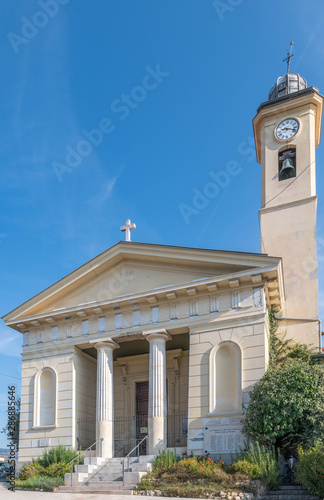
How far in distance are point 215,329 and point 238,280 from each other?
199 centimetres

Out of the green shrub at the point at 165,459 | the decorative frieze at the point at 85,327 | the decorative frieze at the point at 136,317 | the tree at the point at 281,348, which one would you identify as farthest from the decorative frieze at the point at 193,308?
the green shrub at the point at 165,459

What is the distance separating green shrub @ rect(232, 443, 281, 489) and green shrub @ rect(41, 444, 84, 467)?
661 cm

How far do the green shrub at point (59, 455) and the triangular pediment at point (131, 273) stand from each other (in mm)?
5404

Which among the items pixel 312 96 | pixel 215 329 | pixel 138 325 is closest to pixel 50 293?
pixel 138 325

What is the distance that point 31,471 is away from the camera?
19.9 m

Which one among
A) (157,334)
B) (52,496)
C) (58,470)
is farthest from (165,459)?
(157,334)

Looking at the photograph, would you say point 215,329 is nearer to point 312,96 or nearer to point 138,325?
point 138,325

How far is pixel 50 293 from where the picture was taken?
75.0ft

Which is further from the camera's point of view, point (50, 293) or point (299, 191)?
point (299, 191)

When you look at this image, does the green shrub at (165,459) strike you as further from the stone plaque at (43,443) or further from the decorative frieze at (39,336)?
the decorative frieze at (39,336)

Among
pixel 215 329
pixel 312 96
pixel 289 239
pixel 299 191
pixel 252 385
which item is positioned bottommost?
pixel 252 385

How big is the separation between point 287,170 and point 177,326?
10025 millimetres

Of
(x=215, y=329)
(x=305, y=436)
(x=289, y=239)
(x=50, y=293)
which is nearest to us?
(x=305, y=436)

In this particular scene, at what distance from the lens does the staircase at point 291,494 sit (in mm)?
14086
